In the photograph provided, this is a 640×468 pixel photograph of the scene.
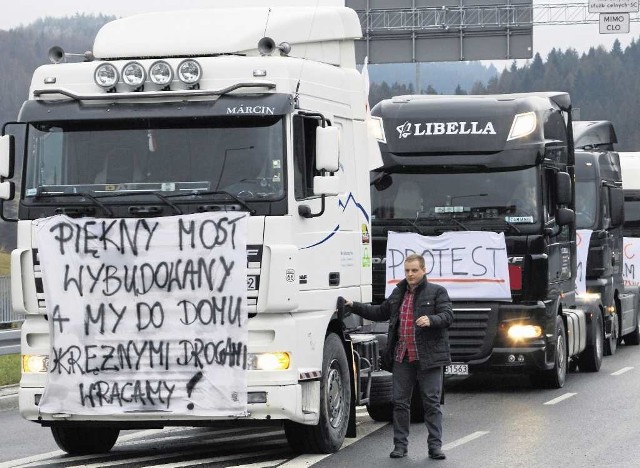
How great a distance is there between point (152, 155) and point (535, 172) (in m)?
7.31

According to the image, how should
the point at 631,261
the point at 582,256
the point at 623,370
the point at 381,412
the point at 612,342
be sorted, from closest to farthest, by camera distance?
the point at 381,412, the point at 623,370, the point at 582,256, the point at 612,342, the point at 631,261

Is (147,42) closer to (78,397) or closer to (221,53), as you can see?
(221,53)

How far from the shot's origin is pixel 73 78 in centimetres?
1171

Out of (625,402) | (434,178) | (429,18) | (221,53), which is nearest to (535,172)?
(434,178)

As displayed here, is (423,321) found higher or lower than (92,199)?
lower

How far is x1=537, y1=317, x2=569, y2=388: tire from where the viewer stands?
18.3 m

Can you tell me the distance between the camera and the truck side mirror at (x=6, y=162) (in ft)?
37.5

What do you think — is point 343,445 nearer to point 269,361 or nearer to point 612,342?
point 269,361

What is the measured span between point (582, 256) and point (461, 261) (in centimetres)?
528

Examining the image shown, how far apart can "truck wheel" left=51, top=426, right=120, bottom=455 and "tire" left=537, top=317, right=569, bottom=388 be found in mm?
7156

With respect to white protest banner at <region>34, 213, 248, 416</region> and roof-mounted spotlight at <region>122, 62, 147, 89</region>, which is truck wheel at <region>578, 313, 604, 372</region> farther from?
roof-mounted spotlight at <region>122, 62, 147, 89</region>

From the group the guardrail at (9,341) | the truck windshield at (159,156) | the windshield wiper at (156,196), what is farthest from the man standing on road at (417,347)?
the guardrail at (9,341)

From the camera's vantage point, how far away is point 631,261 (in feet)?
94.4

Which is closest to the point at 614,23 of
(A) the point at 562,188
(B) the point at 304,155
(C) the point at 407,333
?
(A) the point at 562,188
